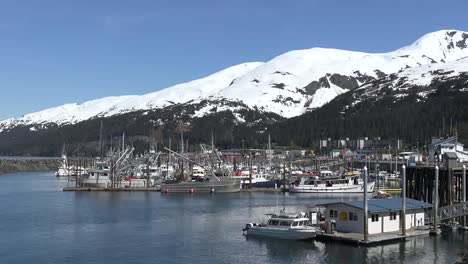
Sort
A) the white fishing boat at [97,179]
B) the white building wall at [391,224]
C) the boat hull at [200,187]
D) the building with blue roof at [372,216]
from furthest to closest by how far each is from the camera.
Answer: the white fishing boat at [97,179]
the boat hull at [200,187]
the white building wall at [391,224]
the building with blue roof at [372,216]

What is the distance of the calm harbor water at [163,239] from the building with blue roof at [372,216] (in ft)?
6.44

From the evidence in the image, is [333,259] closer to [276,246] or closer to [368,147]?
[276,246]

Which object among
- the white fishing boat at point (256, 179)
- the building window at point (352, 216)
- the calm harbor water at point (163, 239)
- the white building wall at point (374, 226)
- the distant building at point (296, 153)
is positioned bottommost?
the calm harbor water at point (163, 239)

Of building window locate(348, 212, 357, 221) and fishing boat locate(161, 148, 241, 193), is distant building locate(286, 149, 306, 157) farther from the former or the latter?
building window locate(348, 212, 357, 221)

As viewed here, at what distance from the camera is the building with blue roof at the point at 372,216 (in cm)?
4431

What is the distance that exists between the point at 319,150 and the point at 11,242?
15614cm

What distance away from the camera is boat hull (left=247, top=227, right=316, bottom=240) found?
45656mm

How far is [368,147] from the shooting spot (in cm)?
18125

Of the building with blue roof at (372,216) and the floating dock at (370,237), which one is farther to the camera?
A: the building with blue roof at (372,216)

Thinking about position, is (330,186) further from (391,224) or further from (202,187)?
(391,224)

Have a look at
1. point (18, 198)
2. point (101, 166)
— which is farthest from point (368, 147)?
point (18, 198)

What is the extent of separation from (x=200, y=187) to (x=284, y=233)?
49.6m

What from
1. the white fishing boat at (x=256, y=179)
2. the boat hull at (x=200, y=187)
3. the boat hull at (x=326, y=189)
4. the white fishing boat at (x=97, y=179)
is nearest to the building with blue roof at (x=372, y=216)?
the boat hull at (x=326, y=189)

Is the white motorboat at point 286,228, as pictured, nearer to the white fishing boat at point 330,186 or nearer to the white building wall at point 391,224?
the white building wall at point 391,224
